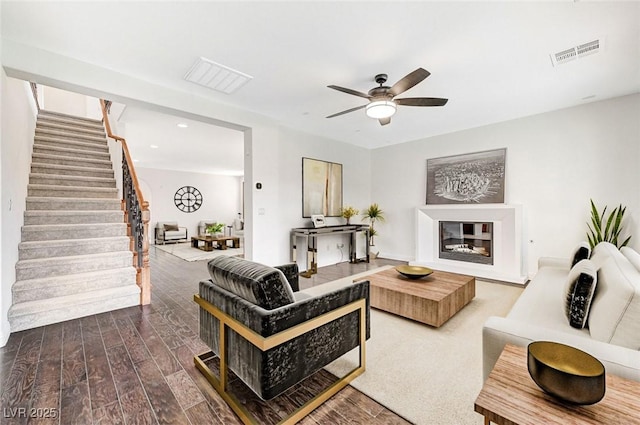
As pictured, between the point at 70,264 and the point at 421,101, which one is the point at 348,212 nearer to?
the point at 421,101

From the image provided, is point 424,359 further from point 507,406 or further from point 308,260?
point 308,260

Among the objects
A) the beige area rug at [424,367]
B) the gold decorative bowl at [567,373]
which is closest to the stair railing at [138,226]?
the beige area rug at [424,367]

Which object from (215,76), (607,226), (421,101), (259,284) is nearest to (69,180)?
(215,76)

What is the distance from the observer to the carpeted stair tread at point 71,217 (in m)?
3.47

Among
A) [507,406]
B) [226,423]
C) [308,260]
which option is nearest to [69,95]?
[308,260]

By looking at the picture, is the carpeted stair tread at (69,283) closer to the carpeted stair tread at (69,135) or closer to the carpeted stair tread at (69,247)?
the carpeted stair tread at (69,247)

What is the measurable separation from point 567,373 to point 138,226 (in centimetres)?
433

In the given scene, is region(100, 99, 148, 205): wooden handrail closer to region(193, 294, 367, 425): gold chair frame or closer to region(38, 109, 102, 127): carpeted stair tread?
region(38, 109, 102, 127): carpeted stair tread

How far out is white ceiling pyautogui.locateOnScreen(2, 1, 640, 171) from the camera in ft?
6.73

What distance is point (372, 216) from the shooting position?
631 cm

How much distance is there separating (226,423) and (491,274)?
4.64 m

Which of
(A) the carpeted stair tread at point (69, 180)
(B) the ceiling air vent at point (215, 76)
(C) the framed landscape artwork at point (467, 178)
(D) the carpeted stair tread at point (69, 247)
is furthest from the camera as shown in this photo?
(C) the framed landscape artwork at point (467, 178)

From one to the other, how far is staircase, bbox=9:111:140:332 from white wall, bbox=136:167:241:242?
541 centimetres

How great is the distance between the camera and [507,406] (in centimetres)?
98
